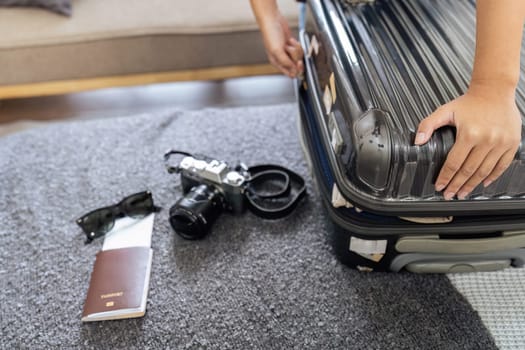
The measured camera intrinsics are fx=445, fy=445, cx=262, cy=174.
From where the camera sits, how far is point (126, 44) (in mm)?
1274

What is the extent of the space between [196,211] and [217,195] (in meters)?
0.06

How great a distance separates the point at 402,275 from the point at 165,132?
72 cm

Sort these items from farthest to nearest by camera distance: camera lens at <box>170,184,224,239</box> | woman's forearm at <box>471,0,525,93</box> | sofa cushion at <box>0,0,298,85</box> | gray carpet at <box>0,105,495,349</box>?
1. sofa cushion at <box>0,0,298,85</box>
2. camera lens at <box>170,184,224,239</box>
3. gray carpet at <box>0,105,495,349</box>
4. woman's forearm at <box>471,0,525,93</box>

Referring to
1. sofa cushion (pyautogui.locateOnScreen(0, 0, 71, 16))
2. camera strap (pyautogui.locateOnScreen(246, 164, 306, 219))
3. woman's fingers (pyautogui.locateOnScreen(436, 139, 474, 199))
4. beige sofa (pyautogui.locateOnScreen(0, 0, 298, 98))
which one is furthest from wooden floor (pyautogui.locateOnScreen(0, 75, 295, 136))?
woman's fingers (pyautogui.locateOnScreen(436, 139, 474, 199))

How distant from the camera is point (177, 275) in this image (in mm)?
872

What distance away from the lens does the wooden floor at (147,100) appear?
Result: 147cm

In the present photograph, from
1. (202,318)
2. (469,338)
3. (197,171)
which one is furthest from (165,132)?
(469,338)

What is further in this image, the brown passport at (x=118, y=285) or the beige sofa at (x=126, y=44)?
the beige sofa at (x=126, y=44)

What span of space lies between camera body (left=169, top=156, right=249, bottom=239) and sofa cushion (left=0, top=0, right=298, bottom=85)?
1.63ft

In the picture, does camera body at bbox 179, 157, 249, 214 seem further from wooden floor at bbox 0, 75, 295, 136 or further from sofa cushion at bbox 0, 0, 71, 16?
sofa cushion at bbox 0, 0, 71, 16

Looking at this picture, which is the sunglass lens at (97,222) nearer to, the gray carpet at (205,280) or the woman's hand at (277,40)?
the gray carpet at (205,280)

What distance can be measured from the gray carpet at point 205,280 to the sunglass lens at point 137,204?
0.03 m

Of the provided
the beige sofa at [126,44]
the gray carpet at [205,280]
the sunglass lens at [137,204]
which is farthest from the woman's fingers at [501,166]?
the beige sofa at [126,44]

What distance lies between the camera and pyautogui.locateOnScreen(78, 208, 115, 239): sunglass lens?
0.93 m
